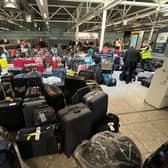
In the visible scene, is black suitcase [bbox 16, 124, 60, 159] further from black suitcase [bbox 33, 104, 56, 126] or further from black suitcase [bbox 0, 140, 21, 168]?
black suitcase [bbox 0, 140, 21, 168]

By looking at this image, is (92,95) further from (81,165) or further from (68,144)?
(81,165)

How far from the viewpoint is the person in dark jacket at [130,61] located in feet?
15.8

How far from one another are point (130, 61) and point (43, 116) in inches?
156

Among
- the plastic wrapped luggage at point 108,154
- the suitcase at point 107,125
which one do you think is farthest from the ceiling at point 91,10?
the plastic wrapped luggage at point 108,154

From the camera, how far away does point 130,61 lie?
192 inches

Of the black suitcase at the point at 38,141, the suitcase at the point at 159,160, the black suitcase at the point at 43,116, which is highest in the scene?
the suitcase at the point at 159,160

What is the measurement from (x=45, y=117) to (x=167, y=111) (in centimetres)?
258

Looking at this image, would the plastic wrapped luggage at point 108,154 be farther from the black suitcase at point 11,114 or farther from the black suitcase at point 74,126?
the black suitcase at point 11,114

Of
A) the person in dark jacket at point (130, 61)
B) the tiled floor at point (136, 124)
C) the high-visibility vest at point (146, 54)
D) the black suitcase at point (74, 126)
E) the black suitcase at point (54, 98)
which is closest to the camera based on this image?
the black suitcase at point (74, 126)

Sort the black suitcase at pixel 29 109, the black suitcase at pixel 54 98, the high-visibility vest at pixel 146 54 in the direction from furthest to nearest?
the high-visibility vest at pixel 146 54 < the black suitcase at pixel 54 98 < the black suitcase at pixel 29 109

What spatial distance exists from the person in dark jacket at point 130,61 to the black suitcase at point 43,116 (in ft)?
12.1

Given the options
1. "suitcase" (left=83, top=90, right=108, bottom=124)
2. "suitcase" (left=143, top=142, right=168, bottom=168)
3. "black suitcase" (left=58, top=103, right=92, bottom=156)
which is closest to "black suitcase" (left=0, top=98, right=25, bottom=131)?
"black suitcase" (left=58, top=103, right=92, bottom=156)

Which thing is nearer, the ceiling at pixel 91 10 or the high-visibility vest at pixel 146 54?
the ceiling at pixel 91 10

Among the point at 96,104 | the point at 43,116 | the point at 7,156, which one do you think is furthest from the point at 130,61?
the point at 7,156
